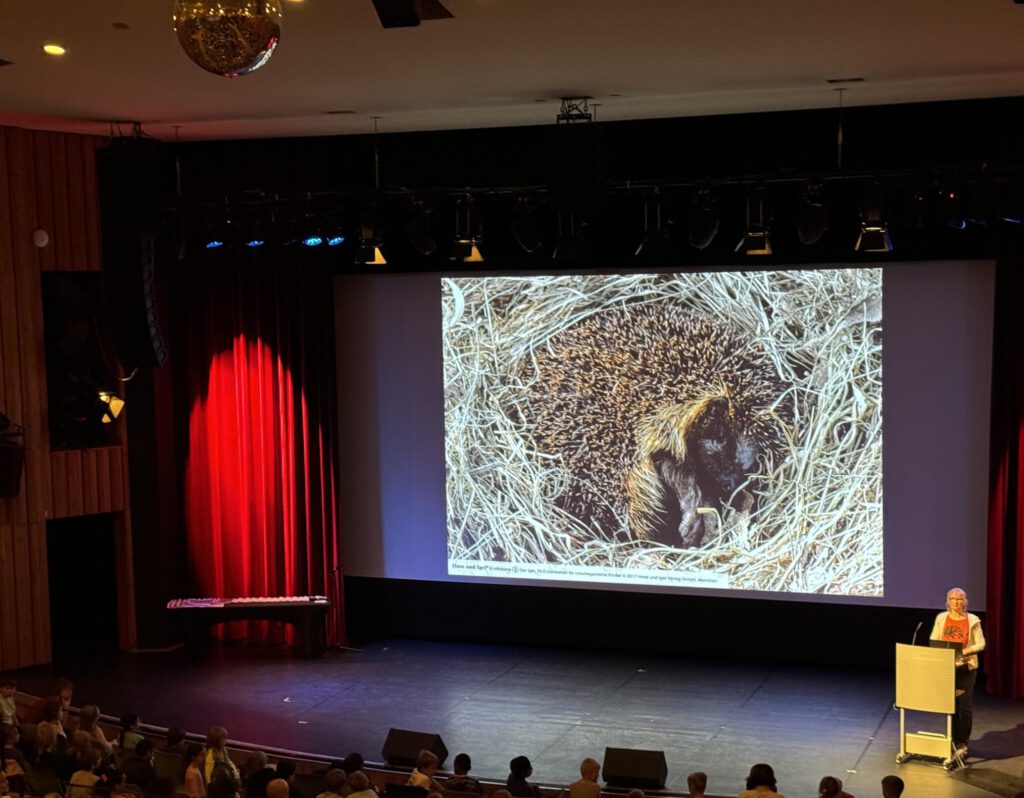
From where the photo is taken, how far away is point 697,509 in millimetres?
10914

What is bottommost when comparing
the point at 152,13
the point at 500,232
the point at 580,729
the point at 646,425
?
the point at 580,729

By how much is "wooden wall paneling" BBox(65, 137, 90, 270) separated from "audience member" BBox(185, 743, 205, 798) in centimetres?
538

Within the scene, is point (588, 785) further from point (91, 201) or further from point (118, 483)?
point (91, 201)

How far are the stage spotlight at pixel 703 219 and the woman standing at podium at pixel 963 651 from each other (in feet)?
10.0

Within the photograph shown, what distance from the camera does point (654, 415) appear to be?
1099 centimetres

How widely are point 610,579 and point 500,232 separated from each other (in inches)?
121

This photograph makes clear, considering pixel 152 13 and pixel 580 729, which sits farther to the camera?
pixel 580 729

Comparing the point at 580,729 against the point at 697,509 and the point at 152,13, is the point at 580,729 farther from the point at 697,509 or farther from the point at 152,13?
the point at 152,13

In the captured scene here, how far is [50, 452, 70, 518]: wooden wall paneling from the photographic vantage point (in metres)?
11.3

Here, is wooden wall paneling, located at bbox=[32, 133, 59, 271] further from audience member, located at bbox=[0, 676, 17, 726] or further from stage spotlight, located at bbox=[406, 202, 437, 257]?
audience member, located at bbox=[0, 676, 17, 726]

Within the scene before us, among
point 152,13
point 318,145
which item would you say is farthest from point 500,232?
point 152,13

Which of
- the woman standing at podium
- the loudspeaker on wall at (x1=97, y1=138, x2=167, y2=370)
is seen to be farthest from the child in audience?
the loudspeaker on wall at (x1=97, y1=138, x2=167, y2=370)

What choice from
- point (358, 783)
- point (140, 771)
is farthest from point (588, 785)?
point (140, 771)

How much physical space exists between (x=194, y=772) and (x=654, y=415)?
5.18 m
